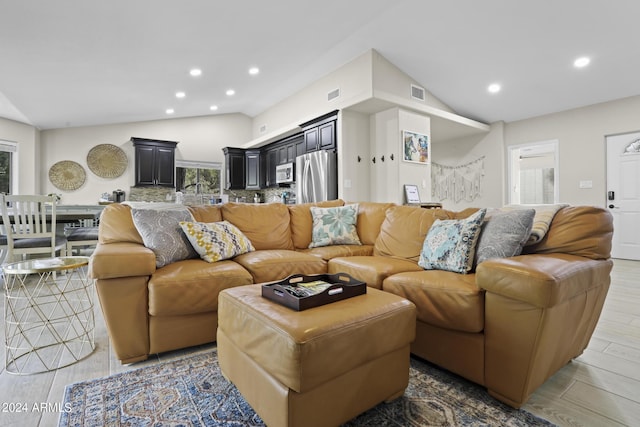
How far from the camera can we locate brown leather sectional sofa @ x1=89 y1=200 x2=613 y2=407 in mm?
1389

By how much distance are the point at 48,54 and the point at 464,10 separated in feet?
16.0

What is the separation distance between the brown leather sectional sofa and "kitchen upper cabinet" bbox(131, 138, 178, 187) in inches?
203

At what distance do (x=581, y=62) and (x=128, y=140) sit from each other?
8.24 meters

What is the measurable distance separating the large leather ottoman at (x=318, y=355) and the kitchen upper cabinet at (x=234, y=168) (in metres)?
6.84

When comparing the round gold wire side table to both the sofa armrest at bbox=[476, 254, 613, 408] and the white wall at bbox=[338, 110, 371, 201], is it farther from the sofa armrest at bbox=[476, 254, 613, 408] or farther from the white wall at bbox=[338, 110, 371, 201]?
the white wall at bbox=[338, 110, 371, 201]

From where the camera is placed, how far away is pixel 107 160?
682 centimetres

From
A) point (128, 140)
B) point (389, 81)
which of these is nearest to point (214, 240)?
point (389, 81)

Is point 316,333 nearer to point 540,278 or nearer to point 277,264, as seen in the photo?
point 540,278

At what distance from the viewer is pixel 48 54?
145 inches

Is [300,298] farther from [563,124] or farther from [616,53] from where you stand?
[563,124]

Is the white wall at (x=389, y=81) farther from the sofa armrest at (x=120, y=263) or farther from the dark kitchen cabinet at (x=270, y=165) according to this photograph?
the sofa armrest at (x=120, y=263)

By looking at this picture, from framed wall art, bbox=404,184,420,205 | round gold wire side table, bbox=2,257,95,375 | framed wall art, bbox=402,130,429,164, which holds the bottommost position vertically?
round gold wire side table, bbox=2,257,95,375

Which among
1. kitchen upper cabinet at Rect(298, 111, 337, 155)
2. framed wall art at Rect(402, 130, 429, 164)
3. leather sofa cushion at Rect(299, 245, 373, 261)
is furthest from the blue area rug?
kitchen upper cabinet at Rect(298, 111, 337, 155)

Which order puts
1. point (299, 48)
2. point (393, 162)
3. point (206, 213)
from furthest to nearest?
point (393, 162)
point (299, 48)
point (206, 213)
